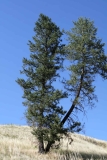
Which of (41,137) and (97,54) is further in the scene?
(97,54)

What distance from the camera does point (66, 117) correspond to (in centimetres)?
2402

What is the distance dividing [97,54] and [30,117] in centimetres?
809

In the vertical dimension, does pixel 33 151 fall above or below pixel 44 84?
below

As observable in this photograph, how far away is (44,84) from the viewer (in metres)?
24.1

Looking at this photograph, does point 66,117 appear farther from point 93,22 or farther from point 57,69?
point 93,22

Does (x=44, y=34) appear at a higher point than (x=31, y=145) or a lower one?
higher

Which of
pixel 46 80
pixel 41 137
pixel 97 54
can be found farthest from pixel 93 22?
pixel 41 137

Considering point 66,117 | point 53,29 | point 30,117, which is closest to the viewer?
point 30,117

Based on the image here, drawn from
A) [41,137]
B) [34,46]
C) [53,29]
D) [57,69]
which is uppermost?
[53,29]

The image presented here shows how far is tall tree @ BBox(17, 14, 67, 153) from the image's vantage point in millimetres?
22250

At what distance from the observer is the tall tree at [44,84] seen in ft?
73.0

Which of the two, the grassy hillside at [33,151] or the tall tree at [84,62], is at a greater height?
the tall tree at [84,62]

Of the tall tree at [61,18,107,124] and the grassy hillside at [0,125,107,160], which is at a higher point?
the tall tree at [61,18,107,124]

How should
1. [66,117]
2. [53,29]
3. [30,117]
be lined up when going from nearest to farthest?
1. [30,117]
2. [66,117]
3. [53,29]
